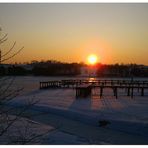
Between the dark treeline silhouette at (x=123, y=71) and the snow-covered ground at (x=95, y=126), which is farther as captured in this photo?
the dark treeline silhouette at (x=123, y=71)

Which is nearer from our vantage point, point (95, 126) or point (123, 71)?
point (95, 126)

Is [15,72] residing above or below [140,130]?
above

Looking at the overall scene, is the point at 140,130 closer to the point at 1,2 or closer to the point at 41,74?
the point at 1,2

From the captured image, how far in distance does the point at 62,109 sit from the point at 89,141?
9019 mm

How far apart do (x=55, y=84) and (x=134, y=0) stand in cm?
4433

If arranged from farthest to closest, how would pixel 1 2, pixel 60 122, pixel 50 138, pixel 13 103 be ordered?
pixel 13 103
pixel 60 122
pixel 50 138
pixel 1 2

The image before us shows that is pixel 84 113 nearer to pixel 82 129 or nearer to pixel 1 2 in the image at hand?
pixel 82 129

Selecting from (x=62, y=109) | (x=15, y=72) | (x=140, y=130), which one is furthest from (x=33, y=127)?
(x=15, y=72)

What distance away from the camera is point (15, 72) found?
6.19m

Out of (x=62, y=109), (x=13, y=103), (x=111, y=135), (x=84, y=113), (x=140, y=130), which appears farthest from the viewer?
(x=13, y=103)

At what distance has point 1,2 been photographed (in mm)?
5559

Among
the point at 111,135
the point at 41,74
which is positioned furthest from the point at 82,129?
the point at 41,74

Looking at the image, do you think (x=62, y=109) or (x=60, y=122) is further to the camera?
(x=62, y=109)

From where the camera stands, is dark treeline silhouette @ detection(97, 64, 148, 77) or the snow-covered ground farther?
dark treeline silhouette @ detection(97, 64, 148, 77)
